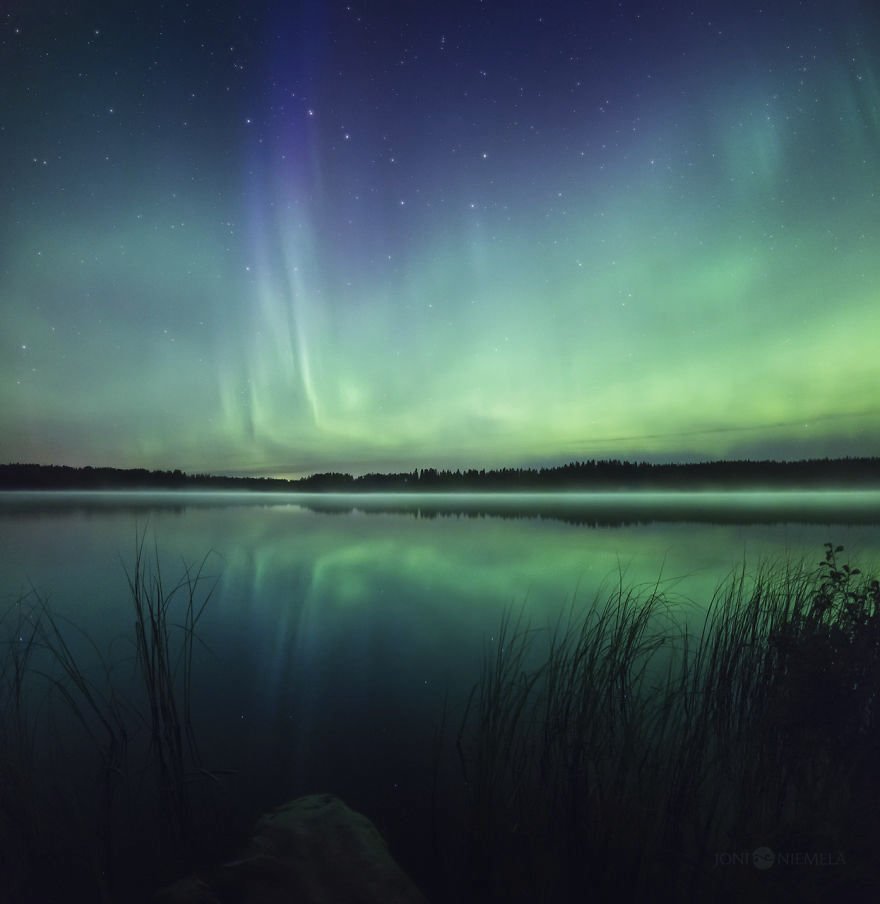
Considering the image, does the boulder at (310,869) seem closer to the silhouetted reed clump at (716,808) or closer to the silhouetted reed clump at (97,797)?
the silhouetted reed clump at (716,808)

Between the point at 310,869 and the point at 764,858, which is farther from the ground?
the point at 764,858

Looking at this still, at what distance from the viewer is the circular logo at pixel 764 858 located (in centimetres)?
334

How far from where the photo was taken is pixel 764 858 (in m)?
3.35

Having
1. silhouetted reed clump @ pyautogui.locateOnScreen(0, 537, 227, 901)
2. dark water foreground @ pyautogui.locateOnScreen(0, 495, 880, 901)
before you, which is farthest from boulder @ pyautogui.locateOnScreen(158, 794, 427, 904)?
silhouetted reed clump @ pyautogui.locateOnScreen(0, 537, 227, 901)

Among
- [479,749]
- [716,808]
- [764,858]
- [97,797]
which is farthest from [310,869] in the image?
[716,808]

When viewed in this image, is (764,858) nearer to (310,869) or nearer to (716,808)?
(716,808)

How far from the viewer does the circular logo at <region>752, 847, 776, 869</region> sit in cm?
334

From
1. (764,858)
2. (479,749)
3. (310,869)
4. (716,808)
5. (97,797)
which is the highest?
(479,749)

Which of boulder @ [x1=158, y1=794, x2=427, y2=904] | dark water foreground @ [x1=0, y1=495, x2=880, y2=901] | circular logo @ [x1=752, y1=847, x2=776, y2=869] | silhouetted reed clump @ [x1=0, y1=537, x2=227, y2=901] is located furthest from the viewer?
silhouetted reed clump @ [x1=0, y1=537, x2=227, y2=901]

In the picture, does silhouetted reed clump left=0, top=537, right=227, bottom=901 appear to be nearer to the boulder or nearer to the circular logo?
the boulder

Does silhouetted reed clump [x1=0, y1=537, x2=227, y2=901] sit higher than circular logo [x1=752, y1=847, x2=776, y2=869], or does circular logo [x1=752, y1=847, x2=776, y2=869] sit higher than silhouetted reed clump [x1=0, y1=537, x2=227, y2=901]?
circular logo [x1=752, y1=847, x2=776, y2=869]

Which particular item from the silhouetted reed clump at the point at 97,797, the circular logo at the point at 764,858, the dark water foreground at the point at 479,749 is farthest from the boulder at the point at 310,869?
the circular logo at the point at 764,858

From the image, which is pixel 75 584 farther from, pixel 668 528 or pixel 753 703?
pixel 668 528

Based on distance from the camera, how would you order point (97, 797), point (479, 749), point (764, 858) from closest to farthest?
point (764, 858)
point (479, 749)
point (97, 797)
